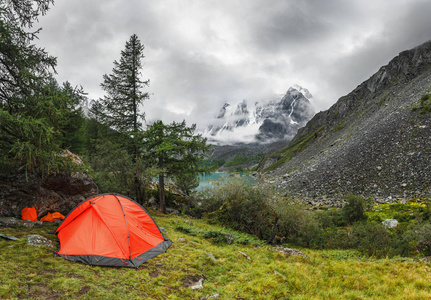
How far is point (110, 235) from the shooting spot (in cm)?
809

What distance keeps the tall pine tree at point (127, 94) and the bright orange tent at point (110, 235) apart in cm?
847

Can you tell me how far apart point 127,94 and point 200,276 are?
15.1 metres

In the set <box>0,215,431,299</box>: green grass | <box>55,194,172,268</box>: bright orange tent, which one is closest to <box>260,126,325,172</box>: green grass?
<box>0,215,431,299</box>: green grass

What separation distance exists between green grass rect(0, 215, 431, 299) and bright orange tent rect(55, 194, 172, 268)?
405 mm

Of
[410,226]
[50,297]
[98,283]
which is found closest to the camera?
[50,297]

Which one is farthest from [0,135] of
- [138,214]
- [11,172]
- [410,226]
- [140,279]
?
[410,226]

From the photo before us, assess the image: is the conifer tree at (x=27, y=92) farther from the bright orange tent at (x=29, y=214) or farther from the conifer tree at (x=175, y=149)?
the conifer tree at (x=175, y=149)

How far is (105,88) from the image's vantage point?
17.8 meters

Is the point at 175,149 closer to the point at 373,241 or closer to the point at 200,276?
the point at 200,276

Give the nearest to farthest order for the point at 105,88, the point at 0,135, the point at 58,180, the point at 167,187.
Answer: the point at 0,135 < the point at 58,180 < the point at 105,88 < the point at 167,187

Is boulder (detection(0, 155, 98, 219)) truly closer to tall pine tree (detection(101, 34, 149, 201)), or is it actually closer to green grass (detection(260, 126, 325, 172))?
tall pine tree (detection(101, 34, 149, 201))

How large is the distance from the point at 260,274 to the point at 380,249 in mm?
9027

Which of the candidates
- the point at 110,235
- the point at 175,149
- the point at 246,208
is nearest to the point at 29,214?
the point at 110,235

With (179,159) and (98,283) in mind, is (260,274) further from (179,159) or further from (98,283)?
(179,159)
